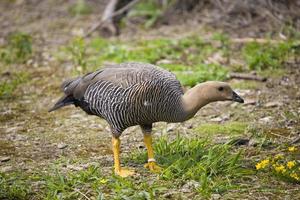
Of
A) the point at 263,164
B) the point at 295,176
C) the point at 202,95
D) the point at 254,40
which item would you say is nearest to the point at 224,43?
the point at 254,40

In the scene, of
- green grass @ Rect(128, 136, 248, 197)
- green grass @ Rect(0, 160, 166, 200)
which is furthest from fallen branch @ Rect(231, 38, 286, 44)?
green grass @ Rect(0, 160, 166, 200)

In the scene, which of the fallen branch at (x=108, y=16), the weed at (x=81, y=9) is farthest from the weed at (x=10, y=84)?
the weed at (x=81, y=9)

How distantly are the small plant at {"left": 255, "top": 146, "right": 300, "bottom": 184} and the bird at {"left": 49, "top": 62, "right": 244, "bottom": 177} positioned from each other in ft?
2.19

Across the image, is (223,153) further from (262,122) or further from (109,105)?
(262,122)

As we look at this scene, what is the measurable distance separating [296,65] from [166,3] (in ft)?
13.9

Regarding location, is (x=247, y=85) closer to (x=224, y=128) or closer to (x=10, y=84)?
(x=224, y=128)

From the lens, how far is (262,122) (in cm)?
741

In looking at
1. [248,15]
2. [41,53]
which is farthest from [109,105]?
[248,15]

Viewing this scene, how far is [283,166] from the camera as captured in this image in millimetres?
5582

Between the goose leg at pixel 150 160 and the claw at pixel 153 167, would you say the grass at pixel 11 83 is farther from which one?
the claw at pixel 153 167

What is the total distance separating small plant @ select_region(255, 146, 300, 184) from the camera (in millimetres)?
5496

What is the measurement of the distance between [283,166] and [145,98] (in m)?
1.39

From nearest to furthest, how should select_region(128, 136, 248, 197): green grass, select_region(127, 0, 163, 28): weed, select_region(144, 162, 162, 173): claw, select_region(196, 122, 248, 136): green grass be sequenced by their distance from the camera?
select_region(128, 136, 248, 197): green grass, select_region(144, 162, 162, 173): claw, select_region(196, 122, 248, 136): green grass, select_region(127, 0, 163, 28): weed

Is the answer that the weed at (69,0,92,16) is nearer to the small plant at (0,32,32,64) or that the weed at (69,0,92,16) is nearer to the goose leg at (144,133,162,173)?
the small plant at (0,32,32,64)
